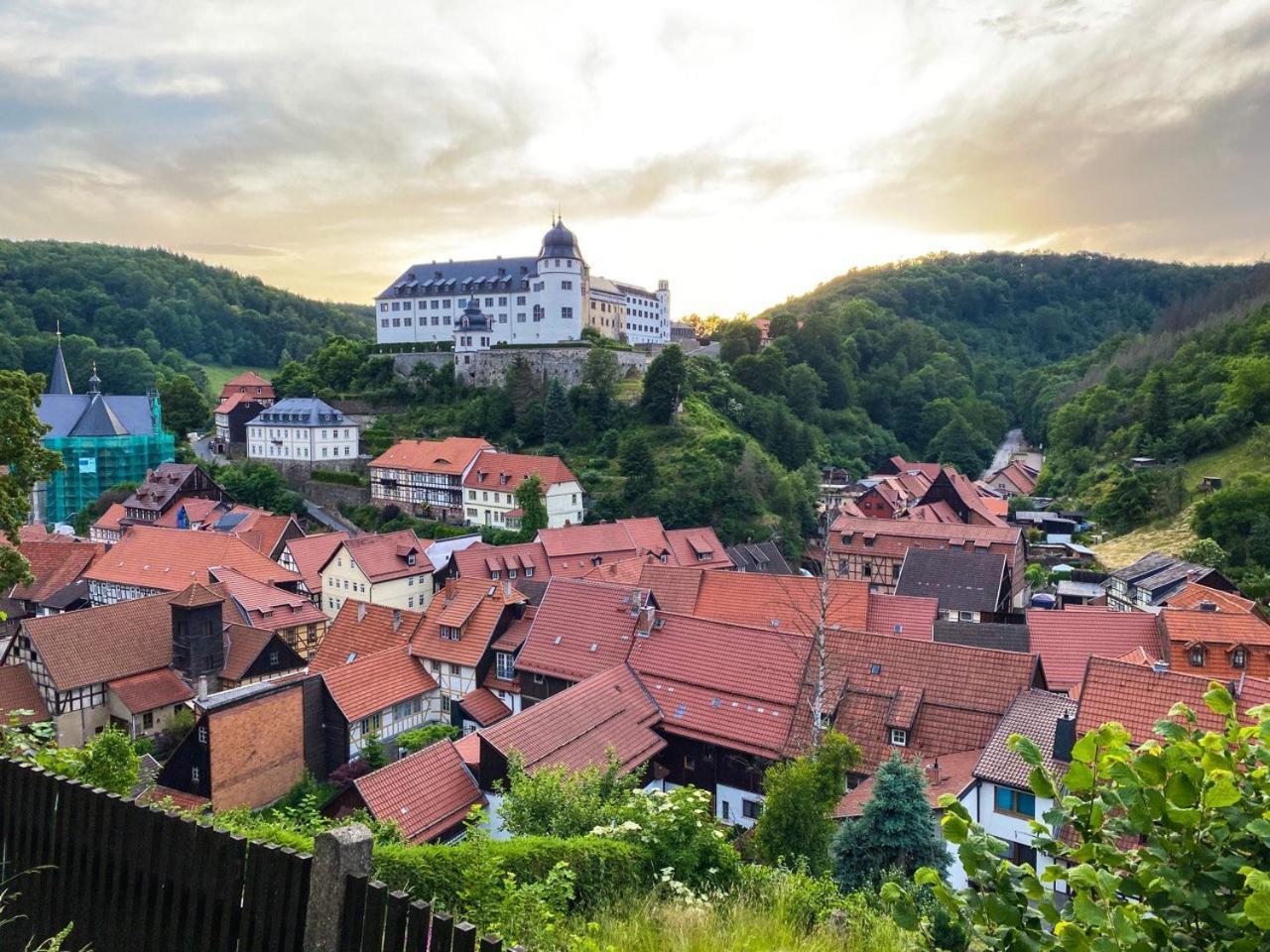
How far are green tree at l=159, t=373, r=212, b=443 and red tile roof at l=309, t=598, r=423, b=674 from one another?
50.7 meters

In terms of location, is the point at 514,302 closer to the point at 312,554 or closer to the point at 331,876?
A: the point at 312,554

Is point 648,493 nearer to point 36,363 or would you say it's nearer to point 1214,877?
point 1214,877

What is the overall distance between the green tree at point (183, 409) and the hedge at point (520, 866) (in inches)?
A: 2875

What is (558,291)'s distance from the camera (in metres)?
68.6

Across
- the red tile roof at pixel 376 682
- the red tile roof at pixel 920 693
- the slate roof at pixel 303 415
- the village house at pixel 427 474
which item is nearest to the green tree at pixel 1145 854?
the red tile roof at pixel 920 693

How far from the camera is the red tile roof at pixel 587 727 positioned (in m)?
18.4

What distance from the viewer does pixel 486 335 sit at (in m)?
69.6

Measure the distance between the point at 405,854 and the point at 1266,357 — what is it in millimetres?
74235

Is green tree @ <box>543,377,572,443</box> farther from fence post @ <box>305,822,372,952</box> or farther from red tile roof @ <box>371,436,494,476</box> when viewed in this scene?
fence post @ <box>305,822,372,952</box>

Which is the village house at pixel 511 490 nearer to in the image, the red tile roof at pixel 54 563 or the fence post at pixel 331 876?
the red tile roof at pixel 54 563

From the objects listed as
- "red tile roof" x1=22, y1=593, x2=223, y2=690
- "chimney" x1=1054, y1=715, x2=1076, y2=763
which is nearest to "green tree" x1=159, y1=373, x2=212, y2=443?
"red tile roof" x1=22, y1=593, x2=223, y2=690

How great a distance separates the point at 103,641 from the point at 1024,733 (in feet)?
96.8

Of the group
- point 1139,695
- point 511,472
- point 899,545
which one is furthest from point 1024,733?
point 511,472

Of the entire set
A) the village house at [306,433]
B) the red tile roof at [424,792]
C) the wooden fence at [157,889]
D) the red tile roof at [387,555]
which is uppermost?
the village house at [306,433]
